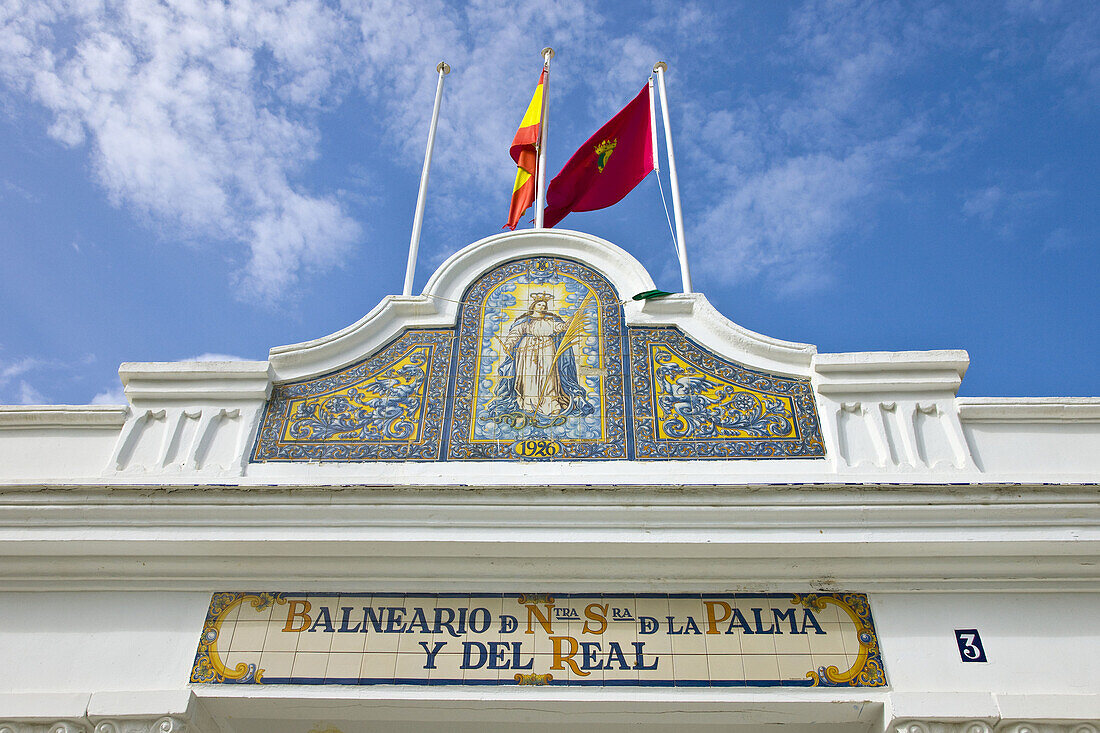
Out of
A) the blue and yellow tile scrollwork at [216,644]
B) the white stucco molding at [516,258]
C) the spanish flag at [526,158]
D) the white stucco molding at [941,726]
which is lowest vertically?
the white stucco molding at [941,726]

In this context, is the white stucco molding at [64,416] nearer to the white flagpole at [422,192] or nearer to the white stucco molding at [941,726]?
the white flagpole at [422,192]

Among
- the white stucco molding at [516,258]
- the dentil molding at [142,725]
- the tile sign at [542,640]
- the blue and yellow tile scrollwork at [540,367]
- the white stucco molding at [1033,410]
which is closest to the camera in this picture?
the dentil molding at [142,725]

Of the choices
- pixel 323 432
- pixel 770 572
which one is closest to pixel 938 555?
pixel 770 572

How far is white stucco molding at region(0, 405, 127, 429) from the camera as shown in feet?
21.8

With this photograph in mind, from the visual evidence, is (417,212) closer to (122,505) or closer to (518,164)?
(518,164)

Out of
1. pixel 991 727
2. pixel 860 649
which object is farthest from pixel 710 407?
pixel 991 727

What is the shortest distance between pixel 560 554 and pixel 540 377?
1.60m

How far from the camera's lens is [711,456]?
6324 mm

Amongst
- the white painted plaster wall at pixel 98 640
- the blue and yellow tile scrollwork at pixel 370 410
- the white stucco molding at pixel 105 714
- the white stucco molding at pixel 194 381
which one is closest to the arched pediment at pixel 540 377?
the blue and yellow tile scrollwork at pixel 370 410

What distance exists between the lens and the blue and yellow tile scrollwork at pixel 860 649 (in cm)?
535

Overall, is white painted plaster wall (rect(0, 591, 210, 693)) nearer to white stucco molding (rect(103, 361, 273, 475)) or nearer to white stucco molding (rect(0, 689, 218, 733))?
white stucco molding (rect(0, 689, 218, 733))

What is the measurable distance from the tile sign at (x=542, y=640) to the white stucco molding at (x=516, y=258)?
1899 millimetres

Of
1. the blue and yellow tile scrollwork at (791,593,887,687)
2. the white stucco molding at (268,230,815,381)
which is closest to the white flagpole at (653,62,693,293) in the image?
the white stucco molding at (268,230,815,381)

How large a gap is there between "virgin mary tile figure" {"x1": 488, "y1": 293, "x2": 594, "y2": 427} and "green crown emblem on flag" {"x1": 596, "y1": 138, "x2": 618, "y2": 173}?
2.83 m
